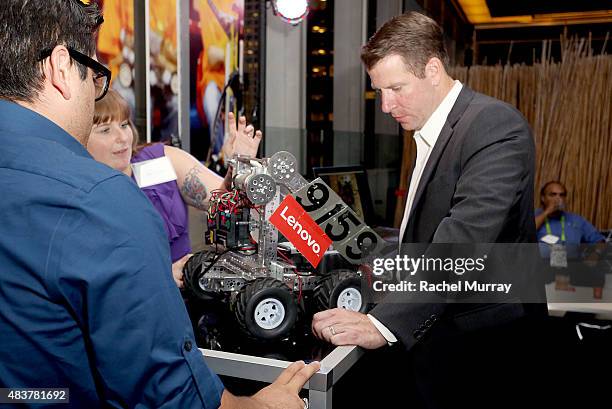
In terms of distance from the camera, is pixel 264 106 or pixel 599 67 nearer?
pixel 264 106

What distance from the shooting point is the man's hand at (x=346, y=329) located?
1246 mm

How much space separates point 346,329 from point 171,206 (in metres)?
1.18

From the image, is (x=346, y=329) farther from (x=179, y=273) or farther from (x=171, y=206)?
(x=171, y=206)

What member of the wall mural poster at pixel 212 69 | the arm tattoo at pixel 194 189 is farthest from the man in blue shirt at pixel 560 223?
the arm tattoo at pixel 194 189

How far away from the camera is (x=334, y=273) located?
4.66 ft

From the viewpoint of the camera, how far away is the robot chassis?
1.33 metres

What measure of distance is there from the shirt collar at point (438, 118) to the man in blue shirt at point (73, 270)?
986mm

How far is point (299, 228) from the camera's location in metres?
1.38

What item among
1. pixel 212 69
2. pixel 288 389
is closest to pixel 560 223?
pixel 212 69

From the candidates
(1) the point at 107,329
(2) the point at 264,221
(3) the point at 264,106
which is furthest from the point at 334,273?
(3) the point at 264,106

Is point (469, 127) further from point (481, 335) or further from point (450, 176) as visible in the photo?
point (481, 335)

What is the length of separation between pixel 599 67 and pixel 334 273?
4.62 meters

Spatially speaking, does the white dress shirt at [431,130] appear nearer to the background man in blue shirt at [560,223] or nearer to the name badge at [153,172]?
the name badge at [153,172]

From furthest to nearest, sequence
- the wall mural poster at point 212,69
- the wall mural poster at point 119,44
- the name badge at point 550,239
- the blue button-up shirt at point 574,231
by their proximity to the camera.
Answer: the blue button-up shirt at point 574,231 < the name badge at point 550,239 < the wall mural poster at point 212,69 < the wall mural poster at point 119,44
